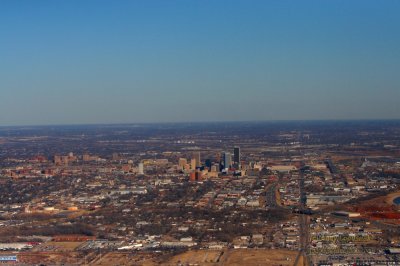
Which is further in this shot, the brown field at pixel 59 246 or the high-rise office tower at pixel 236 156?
the high-rise office tower at pixel 236 156

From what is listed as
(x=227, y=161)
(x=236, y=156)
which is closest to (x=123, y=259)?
(x=227, y=161)

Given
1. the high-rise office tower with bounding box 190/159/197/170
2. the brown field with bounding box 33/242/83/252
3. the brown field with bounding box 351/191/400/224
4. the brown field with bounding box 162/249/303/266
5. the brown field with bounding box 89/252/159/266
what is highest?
the high-rise office tower with bounding box 190/159/197/170

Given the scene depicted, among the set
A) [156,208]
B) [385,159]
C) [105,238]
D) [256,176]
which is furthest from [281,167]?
[105,238]

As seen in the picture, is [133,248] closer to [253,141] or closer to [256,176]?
[256,176]

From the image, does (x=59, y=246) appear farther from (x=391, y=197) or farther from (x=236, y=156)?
(x=236, y=156)

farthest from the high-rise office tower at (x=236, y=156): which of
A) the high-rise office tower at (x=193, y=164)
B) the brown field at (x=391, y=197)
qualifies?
the brown field at (x=391, y=197)

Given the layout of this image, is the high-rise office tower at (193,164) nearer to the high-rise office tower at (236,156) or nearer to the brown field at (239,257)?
the high-rise office tower at (236,156)

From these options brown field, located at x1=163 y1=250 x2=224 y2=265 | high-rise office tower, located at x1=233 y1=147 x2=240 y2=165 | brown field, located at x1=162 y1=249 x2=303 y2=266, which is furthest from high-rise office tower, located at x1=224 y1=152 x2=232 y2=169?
brown field, located at x1=163 y1=250 x2=224 y2=265

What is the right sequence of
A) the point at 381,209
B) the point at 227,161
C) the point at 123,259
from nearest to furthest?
the point at 123,259 → the point at 381,209 → the point at 227,161

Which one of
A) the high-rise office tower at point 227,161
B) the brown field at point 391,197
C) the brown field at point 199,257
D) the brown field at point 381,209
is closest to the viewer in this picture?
the brown field at point 199,257

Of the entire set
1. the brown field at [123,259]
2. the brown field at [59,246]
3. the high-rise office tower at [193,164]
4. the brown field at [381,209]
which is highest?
the high-rise office tower at [193,164]

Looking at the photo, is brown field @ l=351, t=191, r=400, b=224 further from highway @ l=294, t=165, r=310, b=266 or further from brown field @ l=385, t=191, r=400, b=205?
highway @ l=294, t=165, r=310, b=266
